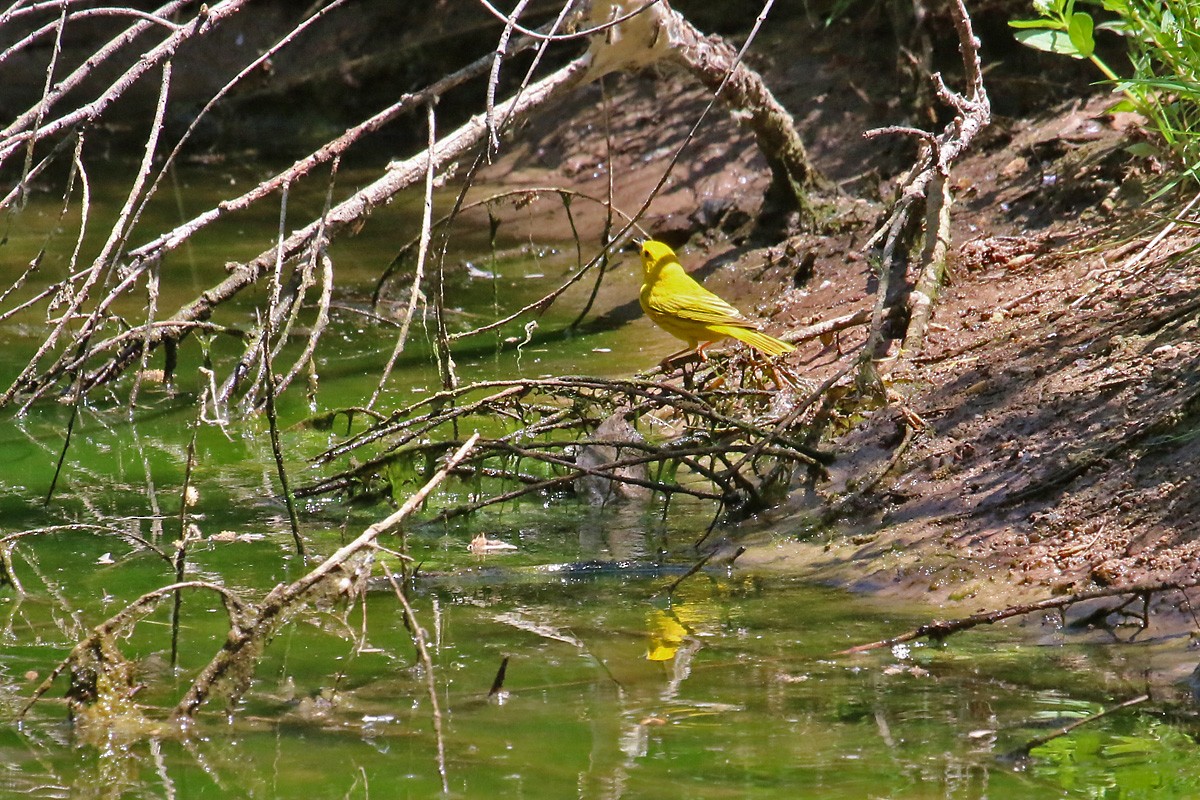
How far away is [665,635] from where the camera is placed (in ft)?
12.3

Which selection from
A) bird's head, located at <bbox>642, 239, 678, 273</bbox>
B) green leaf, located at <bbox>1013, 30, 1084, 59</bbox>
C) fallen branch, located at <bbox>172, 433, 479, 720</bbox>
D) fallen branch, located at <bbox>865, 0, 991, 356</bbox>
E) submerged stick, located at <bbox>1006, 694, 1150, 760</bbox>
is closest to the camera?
submerged stick, located at <bbox>1006, 694, 1150, 760</bbox>

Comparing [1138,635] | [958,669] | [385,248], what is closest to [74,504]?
[958,669]

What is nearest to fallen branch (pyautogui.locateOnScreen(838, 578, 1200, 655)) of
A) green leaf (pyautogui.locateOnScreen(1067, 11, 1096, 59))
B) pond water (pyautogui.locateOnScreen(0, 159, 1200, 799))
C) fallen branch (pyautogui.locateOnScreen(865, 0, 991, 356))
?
pond water (pyautogui.locateOnScreen(0, 159, 1200, 799))

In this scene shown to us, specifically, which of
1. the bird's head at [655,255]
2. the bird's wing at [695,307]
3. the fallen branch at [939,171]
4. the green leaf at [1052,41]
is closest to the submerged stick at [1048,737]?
the fallen branch at [939,171]

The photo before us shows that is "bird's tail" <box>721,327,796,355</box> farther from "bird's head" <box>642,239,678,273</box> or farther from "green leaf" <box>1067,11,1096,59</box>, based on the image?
"green leaf" <box>1067,11,1096,59</box>

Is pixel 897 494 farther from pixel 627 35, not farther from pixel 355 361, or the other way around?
pixel 355 361

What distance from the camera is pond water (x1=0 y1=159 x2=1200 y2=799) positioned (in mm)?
2826

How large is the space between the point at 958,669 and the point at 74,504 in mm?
3166

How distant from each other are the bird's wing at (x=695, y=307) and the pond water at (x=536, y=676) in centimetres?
93

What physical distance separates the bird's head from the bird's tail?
0.76 metres

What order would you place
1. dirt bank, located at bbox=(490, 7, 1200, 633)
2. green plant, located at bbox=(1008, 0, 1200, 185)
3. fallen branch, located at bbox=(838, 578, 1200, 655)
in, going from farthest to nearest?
green plant, located at bbox=(1008, 0, 1200, 185)
dirt bank, located at bbox=(490, 7, 1200, 633)
fallen branch, located at bbox=(838, 578, 1200, 655)

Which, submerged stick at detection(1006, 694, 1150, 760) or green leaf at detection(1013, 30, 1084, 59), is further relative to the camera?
green leaf at detection(1013, 30, 1084, 59)

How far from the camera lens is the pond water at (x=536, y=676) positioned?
2.83m

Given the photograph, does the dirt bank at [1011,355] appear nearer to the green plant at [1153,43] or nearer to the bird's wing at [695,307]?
the green plant at [1153,43]
